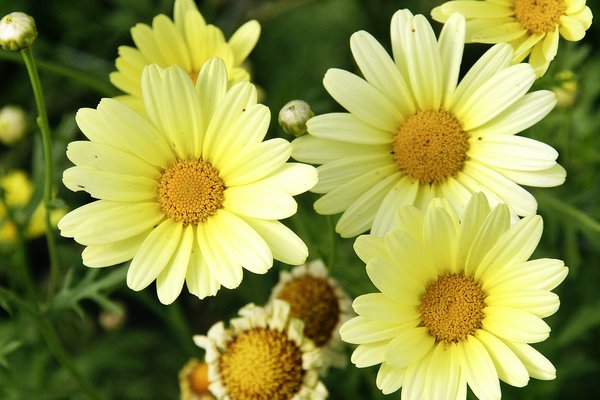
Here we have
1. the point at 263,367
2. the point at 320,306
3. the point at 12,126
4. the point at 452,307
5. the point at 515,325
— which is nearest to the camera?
the point at 515,325

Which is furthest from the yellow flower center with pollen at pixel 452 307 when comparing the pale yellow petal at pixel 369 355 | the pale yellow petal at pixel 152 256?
the pale yellow petal at pixel 152 256

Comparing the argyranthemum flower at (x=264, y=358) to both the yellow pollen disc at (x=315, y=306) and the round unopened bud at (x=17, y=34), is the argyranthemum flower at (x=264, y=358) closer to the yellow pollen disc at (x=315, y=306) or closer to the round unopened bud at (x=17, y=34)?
the yellow pollen disc at (x=315, y=306)

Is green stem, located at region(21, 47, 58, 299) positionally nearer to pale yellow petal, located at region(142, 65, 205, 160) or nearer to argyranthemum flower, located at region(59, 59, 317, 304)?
argyranthemum flower, located at region(59, 59, 317, 304)

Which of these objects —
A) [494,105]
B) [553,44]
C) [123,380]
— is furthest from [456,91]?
[123,380]

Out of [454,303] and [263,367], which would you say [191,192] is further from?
Result: [454,303]

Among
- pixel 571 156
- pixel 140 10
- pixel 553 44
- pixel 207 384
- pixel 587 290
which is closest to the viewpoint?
pixel 553 44

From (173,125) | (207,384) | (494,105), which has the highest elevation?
(494,105)

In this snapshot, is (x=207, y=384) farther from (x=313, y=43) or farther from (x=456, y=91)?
(x=313, y=43)

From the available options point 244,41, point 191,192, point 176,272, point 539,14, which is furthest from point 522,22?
point 176,272
